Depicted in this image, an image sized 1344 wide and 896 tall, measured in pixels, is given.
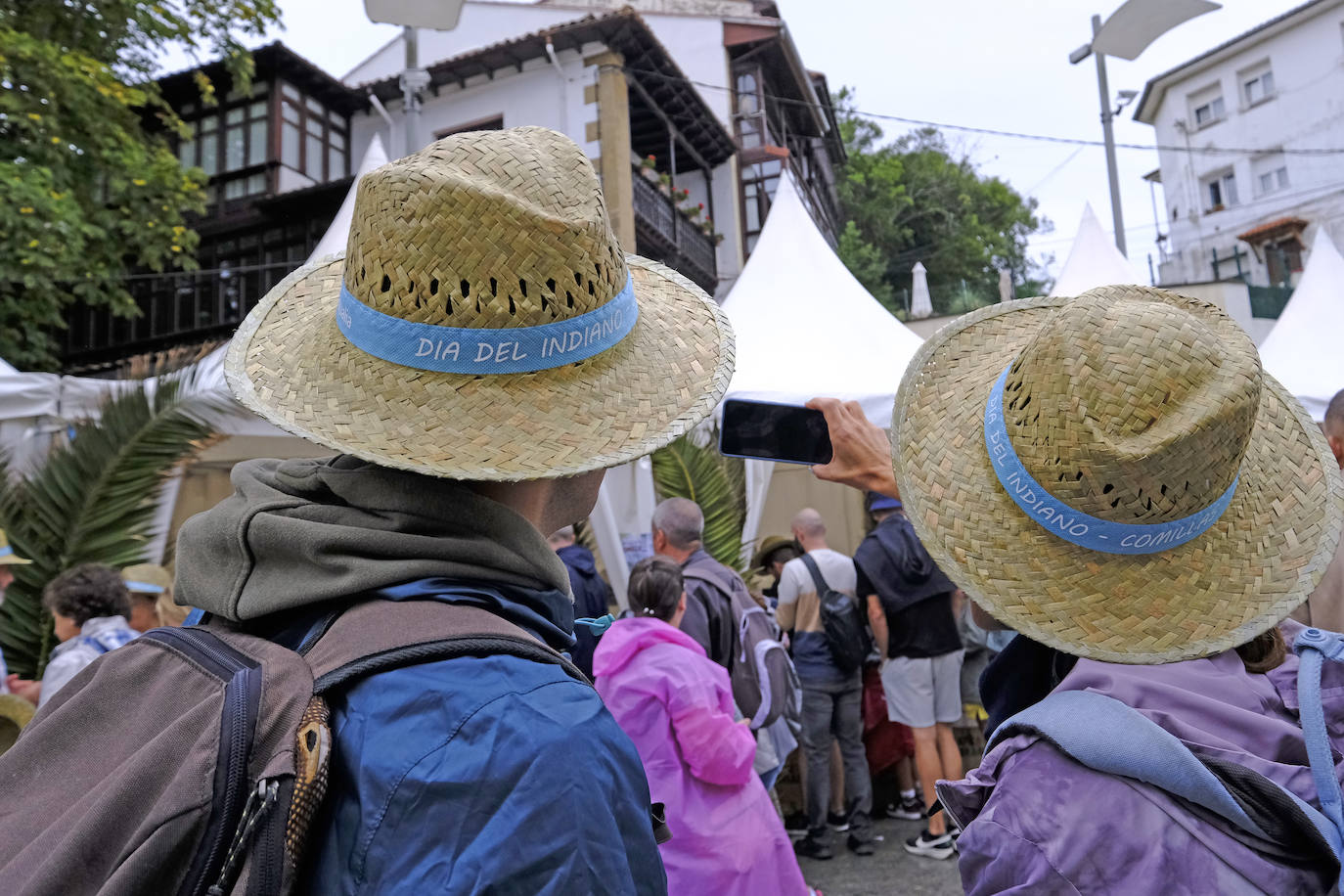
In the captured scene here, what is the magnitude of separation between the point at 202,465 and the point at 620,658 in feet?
21.3

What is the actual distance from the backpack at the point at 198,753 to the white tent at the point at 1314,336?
807 cm

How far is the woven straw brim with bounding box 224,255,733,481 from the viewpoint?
1.20m

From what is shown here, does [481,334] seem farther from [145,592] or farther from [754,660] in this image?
[145,592]

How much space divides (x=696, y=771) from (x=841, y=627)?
2.43 m

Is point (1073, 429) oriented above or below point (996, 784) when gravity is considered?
above

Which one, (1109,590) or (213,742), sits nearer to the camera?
(213,742)

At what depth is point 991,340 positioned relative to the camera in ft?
5.57

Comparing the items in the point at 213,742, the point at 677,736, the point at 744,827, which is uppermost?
the point at 213,742

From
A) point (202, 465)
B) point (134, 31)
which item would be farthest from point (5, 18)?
point (202, 465)

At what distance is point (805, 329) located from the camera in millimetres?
6820

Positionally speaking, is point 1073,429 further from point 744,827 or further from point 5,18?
point 5,18

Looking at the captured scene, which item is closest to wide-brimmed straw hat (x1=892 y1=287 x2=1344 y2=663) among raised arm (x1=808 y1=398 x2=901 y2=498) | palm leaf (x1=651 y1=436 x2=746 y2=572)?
raised arm (x1=808 y1=398 x2=901 y2=498)

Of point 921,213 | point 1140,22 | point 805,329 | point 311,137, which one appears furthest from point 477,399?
point 921,213

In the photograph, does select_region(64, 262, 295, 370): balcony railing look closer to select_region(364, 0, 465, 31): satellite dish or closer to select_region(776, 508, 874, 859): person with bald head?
select_region(364, 0, 465, 31): satellite dish
